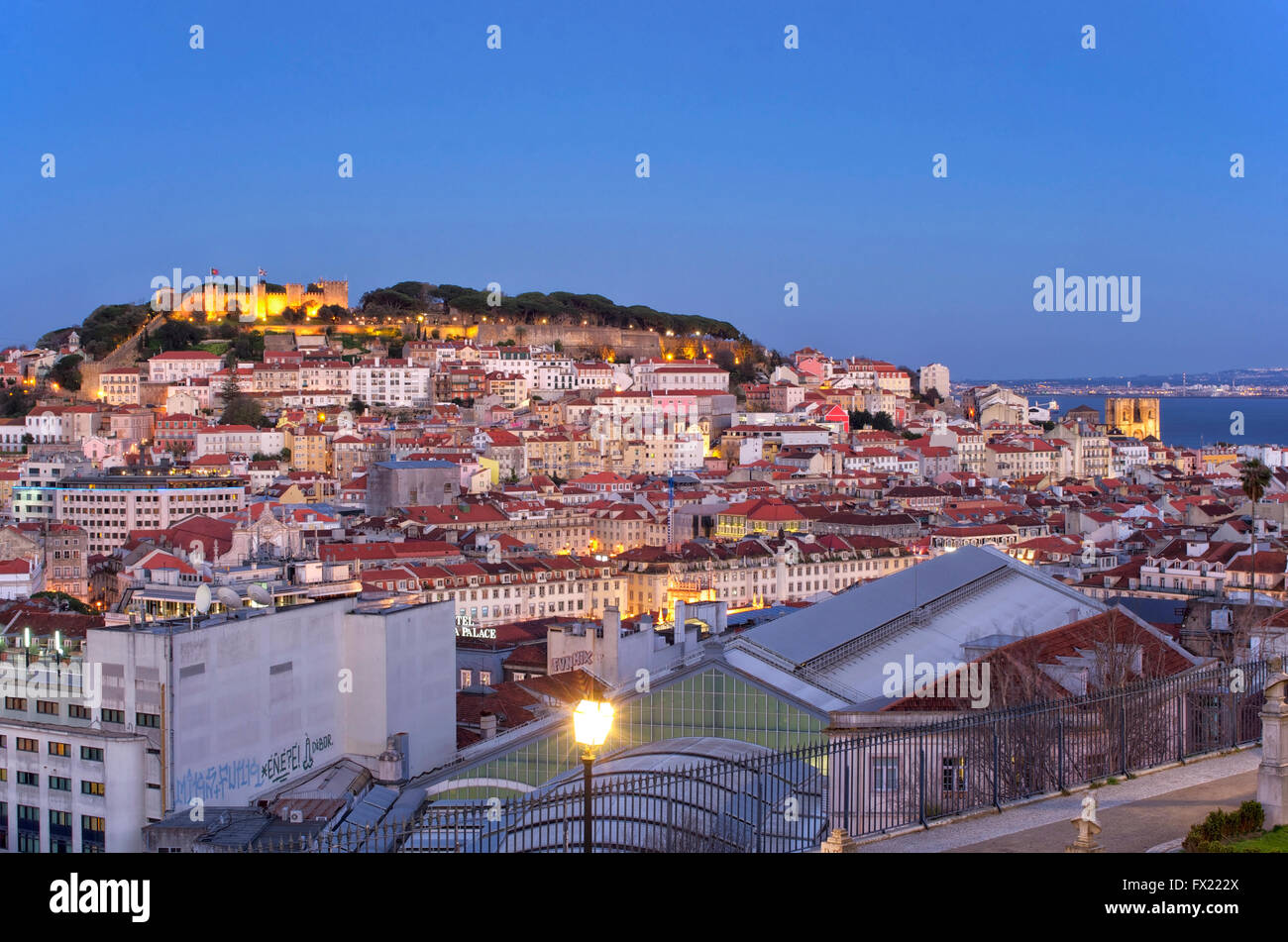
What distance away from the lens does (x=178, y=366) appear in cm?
7562

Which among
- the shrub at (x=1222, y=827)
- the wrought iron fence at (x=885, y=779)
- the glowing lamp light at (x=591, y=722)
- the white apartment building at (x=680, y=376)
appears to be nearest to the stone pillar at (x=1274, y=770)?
the shrub at (x=1222, y=827)

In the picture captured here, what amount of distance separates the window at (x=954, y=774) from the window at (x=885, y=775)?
324 mm

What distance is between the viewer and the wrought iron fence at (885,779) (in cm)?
836

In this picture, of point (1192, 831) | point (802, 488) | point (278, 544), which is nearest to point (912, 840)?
point (1192, 831)

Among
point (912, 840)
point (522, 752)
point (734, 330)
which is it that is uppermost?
point (734, 330)

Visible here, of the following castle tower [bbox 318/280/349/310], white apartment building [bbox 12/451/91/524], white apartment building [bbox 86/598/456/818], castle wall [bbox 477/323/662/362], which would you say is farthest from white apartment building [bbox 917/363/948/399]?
white apartment building [bbox 86/598/456/818]

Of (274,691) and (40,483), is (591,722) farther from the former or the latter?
(40,483)

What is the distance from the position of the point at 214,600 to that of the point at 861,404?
6852 centimetres

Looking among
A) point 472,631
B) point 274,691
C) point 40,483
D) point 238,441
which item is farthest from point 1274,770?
point 238,441

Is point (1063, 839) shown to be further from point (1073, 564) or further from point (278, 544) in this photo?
point (278, 544)

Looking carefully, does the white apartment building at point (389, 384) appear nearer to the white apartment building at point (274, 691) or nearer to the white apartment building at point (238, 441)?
the white apartment building at point (238, 441)

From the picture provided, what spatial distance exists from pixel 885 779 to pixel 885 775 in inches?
1.7

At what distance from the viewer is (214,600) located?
18.0 metres

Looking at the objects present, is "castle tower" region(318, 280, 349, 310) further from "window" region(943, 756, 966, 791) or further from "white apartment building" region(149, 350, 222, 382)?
"window" region(943, 756, 966, 791)
